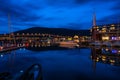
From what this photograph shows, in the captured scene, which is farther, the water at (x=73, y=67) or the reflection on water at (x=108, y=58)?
the reflection on water at (x=108, y=58)

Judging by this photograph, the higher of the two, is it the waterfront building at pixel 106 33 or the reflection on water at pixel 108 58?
the waterfront building at pixel 106 33

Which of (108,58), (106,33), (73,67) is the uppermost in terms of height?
(106,33)

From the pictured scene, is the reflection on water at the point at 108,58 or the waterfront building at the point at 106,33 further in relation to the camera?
the waterfront building at the point at 106,33

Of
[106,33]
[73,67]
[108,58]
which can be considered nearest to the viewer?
[73,67]

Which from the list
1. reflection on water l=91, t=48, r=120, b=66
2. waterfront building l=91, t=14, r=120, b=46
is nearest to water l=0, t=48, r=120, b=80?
reflection on water l=91, t=48, r=120, b=66

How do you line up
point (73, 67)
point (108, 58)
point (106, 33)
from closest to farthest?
1. point (73, 67)
2. point (108, 58)
3. point (106, 33)

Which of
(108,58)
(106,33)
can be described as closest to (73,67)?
(108,58)

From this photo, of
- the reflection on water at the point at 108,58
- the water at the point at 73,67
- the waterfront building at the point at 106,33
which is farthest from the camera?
the waterfront building at the point at 106,33

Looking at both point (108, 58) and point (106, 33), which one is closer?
point (108, 58)

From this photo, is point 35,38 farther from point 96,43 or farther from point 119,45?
point 119,45

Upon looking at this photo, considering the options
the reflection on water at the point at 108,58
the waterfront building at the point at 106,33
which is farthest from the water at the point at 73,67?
the waterfront building at the point at 106,33

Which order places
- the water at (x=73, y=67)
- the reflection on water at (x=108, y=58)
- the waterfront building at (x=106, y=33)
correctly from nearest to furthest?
the water at (x=73, y=67) < the reflection on water at (x=108, y=58) < the waterfront building at (x=106, y=33)

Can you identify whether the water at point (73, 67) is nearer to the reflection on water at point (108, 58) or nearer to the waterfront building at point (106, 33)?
the reflection on water at point (108, 58)

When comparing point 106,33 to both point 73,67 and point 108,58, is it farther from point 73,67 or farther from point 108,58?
point 73,67
